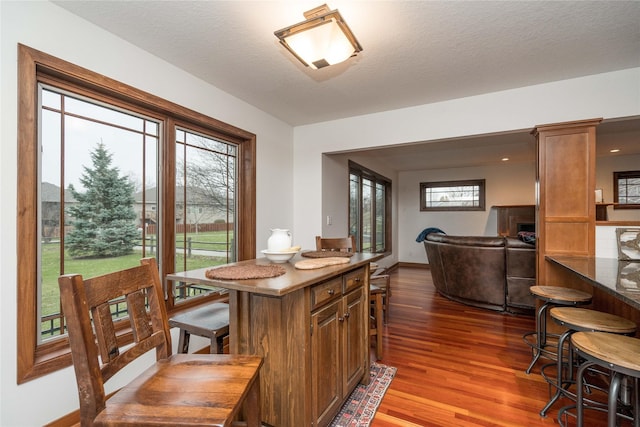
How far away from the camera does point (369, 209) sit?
19.4ft

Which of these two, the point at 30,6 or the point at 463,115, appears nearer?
the point at 30,6

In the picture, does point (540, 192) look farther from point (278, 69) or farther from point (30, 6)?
point (30, 6)

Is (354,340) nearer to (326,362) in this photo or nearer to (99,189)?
(326,362)

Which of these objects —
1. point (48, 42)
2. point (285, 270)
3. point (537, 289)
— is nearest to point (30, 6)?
point (48, 42)

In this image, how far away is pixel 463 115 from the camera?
9.95ft

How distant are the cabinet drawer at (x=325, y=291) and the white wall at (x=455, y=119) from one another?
2.10 meters

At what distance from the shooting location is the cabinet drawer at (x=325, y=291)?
1.50 metres

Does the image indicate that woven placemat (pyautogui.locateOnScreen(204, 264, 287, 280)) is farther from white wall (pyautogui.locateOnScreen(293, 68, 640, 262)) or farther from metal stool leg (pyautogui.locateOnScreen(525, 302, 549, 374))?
white wall (pyautogui.locateOnScreen(293, 68, 640, 262))

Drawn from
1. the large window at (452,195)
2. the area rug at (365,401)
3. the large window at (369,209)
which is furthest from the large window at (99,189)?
the large window at (452,195)

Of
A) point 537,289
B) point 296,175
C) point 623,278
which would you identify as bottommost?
point 537,289

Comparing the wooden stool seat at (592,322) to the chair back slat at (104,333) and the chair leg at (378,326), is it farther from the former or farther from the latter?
the chair back slat at (104,333)

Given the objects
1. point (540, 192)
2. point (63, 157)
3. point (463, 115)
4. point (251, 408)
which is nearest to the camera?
point (251, 408)

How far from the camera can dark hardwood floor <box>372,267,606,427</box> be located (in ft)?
6.00

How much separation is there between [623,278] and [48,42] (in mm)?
3447
